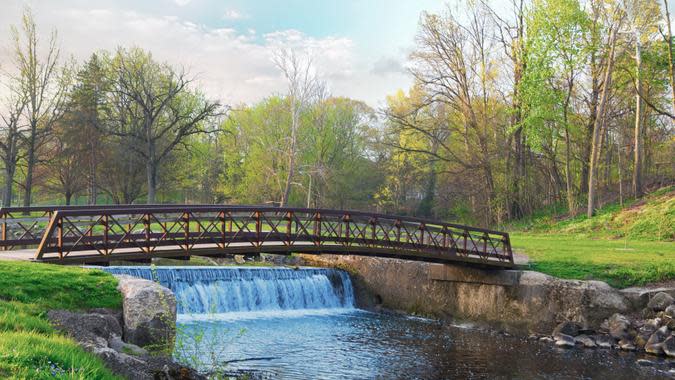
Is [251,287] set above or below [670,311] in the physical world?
above

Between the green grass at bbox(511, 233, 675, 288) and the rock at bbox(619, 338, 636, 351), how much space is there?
8.11ft

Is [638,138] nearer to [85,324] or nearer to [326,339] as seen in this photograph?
[326,339]

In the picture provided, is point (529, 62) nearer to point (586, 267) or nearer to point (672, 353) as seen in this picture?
point (586, 267)

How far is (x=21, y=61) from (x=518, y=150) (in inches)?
1367

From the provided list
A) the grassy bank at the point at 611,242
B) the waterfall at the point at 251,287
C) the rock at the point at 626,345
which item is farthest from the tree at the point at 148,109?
the rock at the point at 626,345

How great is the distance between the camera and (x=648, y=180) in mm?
36625

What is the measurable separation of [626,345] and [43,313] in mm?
16131

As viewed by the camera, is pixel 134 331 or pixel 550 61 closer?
pixel 134 331

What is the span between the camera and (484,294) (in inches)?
862

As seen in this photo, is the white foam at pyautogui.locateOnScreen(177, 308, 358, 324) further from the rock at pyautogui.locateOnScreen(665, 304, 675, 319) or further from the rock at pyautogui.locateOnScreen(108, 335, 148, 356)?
the rock at pyautogui.locateOnScreen(665, 304, 675, 319)

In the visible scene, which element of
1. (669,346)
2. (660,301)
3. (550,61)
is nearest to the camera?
(669,346)

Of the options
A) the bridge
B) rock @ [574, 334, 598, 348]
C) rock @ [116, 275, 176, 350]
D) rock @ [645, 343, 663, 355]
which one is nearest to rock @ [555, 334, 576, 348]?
rock @ [574, 334, 598, 348]

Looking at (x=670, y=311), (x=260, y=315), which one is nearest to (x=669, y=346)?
(x=670, y=311)

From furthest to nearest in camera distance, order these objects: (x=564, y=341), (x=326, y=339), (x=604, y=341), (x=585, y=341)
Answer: (x=564, y=341) → (x=585, y=341) → (x=604, y=341) → (x=326, y=339)
